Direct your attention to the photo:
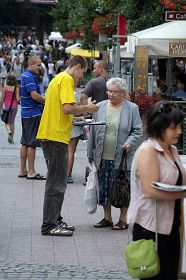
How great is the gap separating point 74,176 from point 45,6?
85689 mm

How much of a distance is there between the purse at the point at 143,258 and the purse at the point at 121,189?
3934 mm

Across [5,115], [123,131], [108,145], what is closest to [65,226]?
[108,145]

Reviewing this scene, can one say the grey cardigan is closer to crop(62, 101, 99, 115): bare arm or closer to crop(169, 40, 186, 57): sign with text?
crop(62, 101, 99, 115): bare arm

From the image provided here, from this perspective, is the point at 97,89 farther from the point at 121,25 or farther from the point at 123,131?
the point at 121,25

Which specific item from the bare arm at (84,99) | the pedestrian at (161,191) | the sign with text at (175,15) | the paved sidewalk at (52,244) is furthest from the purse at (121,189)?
the sign with text at (175,15)

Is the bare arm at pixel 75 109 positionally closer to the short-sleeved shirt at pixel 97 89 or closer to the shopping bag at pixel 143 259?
the shopping bag at pixel 143 259

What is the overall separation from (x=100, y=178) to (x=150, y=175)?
4093 mm

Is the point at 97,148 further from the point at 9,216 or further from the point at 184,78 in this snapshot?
the point at 184,78

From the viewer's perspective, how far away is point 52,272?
7.80 meters

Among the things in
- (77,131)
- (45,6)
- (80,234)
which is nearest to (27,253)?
(80,234)

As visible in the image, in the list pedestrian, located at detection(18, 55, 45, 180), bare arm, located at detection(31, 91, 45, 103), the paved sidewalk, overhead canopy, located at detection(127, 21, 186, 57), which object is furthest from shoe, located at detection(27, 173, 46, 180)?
overhead canopy, located at detection(127, 21, 186, 57)

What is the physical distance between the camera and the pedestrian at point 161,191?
5.83 metres

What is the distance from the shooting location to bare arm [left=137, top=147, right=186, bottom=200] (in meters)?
5.78

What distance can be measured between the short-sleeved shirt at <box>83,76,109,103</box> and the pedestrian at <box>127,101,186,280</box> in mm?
7697
